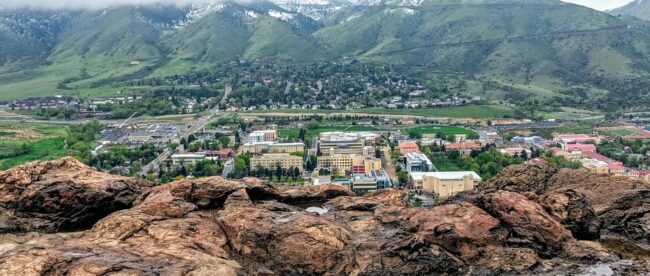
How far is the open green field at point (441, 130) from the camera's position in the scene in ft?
331

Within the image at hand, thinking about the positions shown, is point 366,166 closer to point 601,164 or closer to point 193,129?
point 601,164

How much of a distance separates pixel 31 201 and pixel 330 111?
11224 cm

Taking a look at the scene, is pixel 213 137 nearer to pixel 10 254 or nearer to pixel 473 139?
pixel 473 139

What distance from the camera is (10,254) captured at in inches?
544

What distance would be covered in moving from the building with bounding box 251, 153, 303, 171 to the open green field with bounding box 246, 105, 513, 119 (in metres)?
54.0

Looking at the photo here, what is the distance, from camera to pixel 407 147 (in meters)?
83.9

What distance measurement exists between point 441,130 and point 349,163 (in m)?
34.4

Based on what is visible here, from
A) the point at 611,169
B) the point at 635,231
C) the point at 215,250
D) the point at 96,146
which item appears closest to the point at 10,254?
the point at 215,250

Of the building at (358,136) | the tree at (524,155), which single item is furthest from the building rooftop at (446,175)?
the building at (358,136)

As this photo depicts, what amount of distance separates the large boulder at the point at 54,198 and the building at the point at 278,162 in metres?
52.7

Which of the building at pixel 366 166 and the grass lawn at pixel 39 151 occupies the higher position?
the grass lawn at pixel 39 151

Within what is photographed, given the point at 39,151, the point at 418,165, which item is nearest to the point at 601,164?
the point at 418,165

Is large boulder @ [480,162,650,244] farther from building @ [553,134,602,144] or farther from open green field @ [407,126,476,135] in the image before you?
open green field @ [407,126,476,135]

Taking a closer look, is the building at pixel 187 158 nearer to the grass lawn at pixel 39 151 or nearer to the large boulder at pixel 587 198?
the grass lawn at pixel 39 151
